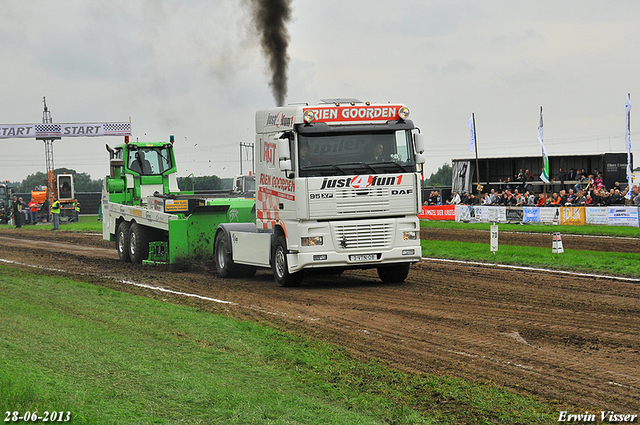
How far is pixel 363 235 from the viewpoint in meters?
13.7

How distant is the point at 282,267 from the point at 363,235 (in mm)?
1874

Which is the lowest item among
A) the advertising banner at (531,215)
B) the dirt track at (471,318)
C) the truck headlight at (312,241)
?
the dirt track at (471,318)

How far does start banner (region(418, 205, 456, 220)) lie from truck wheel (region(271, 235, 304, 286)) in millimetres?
25855

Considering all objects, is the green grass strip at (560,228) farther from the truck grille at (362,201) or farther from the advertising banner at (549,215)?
the truck grille at (362,201)

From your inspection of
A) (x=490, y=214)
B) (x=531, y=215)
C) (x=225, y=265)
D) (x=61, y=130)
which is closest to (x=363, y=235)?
(x=225, y=265)

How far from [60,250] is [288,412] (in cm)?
2170

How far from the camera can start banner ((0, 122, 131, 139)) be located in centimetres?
5738

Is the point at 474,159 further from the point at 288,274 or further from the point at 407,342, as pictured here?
the point at 407,342

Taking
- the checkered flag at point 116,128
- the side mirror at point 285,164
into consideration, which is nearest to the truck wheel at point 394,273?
the side mirror at point 285,164

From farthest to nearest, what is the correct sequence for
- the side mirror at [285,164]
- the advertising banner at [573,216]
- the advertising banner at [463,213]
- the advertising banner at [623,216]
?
the advertising banner at [463,213] < the advertising banner at [573,216] < the advertising banner at [623,216] < the side mirror at [285,164]

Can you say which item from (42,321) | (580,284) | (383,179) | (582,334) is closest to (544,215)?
(580,284)

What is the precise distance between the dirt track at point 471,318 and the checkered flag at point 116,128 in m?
42.2

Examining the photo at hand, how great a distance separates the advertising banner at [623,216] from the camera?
29.8 metres

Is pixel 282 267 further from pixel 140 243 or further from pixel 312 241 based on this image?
pixel 140 243
